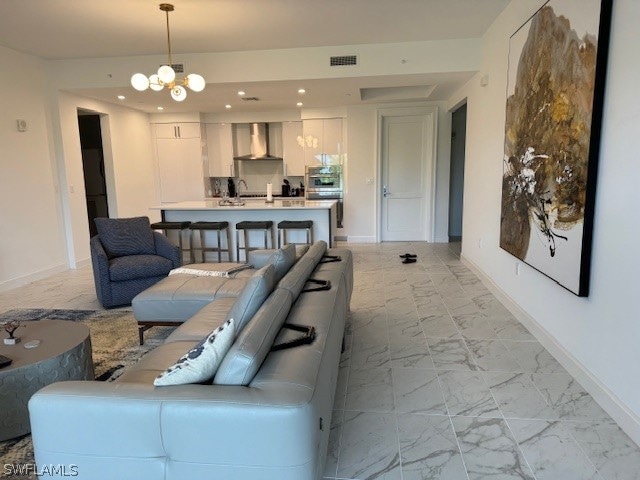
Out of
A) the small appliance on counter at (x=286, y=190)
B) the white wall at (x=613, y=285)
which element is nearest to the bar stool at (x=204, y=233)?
the small appliance on counter at (x=286, y=190)

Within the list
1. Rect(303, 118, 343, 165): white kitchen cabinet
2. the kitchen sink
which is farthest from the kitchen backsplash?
the kitchen sink

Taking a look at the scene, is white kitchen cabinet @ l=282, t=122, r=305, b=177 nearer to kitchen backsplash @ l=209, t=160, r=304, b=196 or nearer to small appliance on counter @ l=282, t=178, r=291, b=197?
small appliance on counter @ l=282, t=178, r=291, b=197

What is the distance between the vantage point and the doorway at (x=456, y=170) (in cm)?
761

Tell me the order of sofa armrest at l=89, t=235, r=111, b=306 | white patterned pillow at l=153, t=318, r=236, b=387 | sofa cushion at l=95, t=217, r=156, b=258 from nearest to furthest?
1. white patterned pillow at l=153, t=318, r=236, b=387
2. sofa armrest at l=89, t=235, r=111, b=306
3. sofa cushion at l=95, t=217, r=156, b=258

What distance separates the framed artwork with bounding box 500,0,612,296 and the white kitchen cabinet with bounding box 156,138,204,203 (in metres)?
5.96

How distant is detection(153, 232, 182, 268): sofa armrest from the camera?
449 cm

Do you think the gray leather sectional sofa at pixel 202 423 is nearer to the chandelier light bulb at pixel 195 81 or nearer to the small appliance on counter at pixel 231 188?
the chandelier light bulb at pixel 195 81

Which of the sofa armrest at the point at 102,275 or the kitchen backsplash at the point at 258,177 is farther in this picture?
the kitchen backsplash at the point at 258,177

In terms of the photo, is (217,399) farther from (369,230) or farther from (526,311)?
Answer: (369,230)

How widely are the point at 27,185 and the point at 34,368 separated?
13.2ft

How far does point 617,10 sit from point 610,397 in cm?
207

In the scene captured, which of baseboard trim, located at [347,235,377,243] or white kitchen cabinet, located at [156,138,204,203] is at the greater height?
white kitchen cabinet, located at [156,138,204,203]

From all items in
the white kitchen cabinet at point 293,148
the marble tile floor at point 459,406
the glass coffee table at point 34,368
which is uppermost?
the white kitchen cabinet at point 293,148

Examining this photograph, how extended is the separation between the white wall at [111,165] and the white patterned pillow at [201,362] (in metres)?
5.32
